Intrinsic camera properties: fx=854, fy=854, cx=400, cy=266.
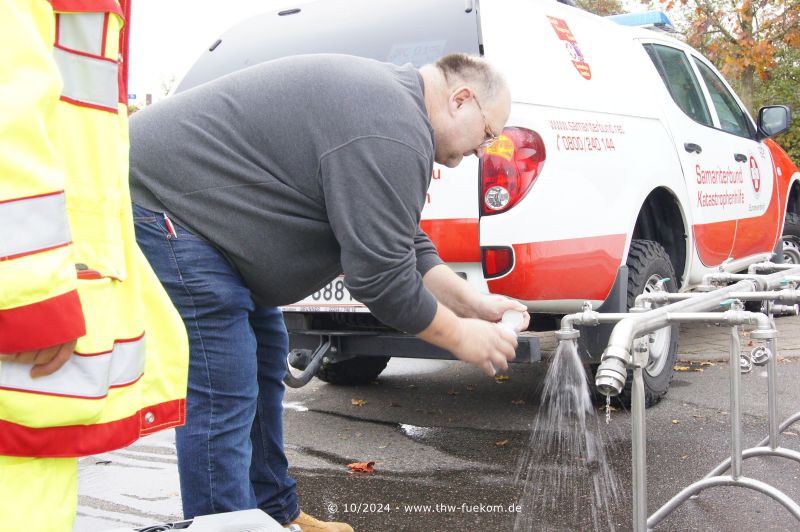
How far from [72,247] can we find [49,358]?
7.2 inches

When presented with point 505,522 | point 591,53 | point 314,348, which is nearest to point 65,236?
point 505,522

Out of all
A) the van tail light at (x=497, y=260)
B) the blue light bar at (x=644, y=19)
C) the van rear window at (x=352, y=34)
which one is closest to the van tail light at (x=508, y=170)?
the van tail light at (x=497, y=260)

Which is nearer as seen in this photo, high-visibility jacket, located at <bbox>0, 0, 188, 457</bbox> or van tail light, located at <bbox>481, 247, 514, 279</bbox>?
high-visibility jacket, located at <bbox>0, 0, 188, 457</bbox>

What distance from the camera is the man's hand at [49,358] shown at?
1367 mm

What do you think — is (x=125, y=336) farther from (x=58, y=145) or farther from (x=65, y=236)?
(x=58, y=145)

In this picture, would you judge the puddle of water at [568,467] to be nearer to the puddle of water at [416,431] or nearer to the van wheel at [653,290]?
the van wheel at [653,290]

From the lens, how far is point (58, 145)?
1.40 metres

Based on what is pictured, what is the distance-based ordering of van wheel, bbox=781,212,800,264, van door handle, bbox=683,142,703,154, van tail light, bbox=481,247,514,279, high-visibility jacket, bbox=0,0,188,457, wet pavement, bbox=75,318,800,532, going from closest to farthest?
high-visibility jacket, bbox=0,0,188,457 < wet pavement, bbox=75,318,800,532 < van tail light, bbox=481,247,514,279 < van door handle, bbox=683,142,703,154 < van wheel, bbox=781,212,800,264

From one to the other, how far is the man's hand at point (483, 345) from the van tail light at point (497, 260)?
1.43m

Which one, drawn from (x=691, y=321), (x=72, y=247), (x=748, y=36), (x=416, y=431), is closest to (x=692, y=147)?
(x=416, y=431)

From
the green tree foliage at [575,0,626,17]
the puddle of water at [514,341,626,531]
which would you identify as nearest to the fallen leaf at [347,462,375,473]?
the puddle of water at [514,341,626,531]

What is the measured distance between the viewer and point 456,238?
3838 mm

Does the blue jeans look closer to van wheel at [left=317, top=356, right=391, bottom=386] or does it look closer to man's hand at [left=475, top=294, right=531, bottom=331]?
man's hand at [left=475, top=294, right=531, bottom=331]

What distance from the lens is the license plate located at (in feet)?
13.1
